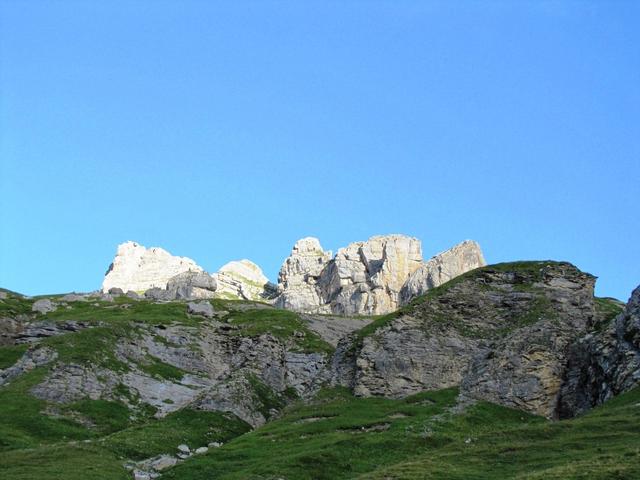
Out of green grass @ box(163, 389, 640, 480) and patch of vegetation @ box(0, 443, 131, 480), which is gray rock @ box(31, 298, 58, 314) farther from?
patch of vegetation @ box(0, 443, 131, 480)

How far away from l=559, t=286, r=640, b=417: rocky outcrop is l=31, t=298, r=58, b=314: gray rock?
9536 centimetres

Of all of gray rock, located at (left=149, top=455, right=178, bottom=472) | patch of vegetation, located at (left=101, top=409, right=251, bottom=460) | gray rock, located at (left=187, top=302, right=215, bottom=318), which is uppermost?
gray rock, located at (left=187, top=302, right=215, bottom=318)

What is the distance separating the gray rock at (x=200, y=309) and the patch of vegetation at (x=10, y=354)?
33.0 m

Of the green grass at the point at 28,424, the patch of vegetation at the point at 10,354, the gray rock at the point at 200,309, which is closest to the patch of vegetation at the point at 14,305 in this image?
the patch of vegetation at the point at 10,354

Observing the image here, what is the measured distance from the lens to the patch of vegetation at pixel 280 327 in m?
133

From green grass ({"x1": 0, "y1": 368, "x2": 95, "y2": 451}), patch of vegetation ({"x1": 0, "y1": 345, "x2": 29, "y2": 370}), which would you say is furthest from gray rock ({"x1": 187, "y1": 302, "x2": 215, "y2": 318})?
green grass ({"x1": 0, "y1": 368, "x2": 95, "y2": 451})

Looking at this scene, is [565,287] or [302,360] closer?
[565,287]

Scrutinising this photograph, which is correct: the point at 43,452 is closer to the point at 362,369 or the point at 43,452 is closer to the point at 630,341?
the point at 362,369

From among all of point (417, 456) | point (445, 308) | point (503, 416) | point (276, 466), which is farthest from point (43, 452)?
point (445, 308)

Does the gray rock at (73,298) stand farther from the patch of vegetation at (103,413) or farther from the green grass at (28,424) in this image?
the patch of vegetation at (103,413)

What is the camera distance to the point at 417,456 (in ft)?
216

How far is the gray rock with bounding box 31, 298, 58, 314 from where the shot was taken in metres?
156

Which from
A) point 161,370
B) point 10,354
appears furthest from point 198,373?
point 10,354

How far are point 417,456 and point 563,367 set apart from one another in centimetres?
3294
